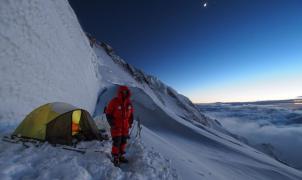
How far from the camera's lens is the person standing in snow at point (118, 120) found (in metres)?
6.28

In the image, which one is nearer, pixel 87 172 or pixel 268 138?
pixel 87 172

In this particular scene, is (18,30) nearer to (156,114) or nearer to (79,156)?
(79,156)

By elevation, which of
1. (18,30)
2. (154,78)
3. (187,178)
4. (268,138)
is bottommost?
(268,138)

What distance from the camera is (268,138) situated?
613 feet

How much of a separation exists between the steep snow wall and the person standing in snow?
4300mm

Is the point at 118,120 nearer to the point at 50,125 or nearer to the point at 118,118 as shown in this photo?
the point at 118,118

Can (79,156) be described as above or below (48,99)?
below

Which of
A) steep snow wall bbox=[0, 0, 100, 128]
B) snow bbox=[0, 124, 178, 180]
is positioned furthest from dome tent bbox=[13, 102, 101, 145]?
steep snow wall bbox=[0, 0, 100, 128]

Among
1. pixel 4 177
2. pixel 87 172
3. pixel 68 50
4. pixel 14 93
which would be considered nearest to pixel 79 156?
pixel 87 172

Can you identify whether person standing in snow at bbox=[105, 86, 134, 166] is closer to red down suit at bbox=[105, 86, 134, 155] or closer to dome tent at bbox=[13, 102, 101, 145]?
red down suit at bbox=[105, 86, 134, 155]

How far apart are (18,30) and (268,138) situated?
205 metres

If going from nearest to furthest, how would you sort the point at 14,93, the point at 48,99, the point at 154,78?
1. the point at 14,93
2. the point at 48,99
3. the point at 154,78

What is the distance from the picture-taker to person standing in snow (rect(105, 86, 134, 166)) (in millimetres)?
6281

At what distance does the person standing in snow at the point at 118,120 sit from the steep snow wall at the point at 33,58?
169 inches
